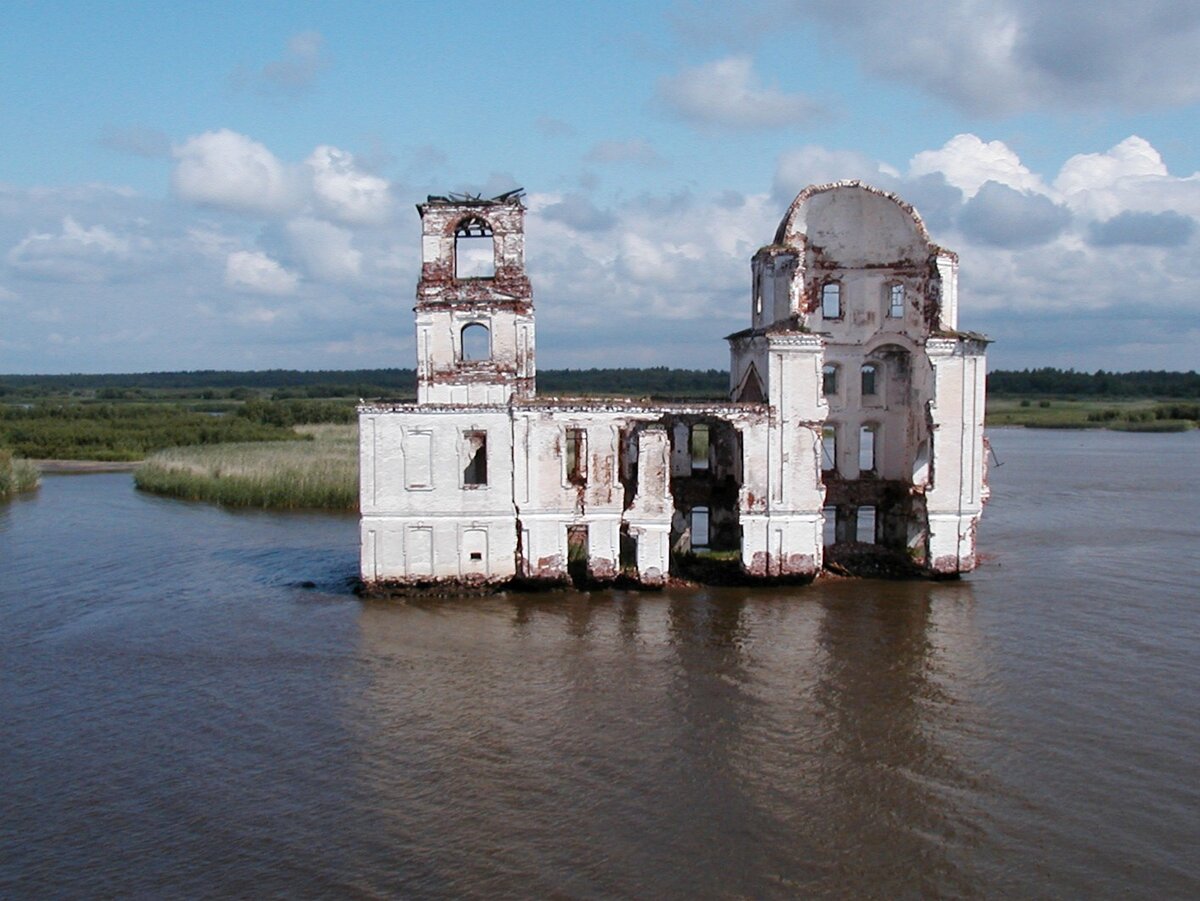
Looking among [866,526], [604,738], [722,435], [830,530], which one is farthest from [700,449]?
[604,738]

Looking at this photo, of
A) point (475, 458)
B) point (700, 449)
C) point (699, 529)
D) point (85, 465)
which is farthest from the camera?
point (85, 465)

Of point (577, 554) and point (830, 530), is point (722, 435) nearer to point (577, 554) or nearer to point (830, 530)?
point (577, 554)

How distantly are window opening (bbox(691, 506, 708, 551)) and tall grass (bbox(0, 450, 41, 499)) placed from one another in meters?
30.9

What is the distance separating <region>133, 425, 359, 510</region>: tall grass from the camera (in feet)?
151

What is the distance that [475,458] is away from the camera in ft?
102

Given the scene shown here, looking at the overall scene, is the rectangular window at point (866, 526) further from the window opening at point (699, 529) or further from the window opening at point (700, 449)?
the window opening at point (700, 449)

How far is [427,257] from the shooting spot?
31.5 metres

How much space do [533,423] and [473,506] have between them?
8.45ft

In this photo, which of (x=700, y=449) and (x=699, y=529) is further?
(x=700, y=449)

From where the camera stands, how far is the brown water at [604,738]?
554 inches

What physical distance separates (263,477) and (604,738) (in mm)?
32671

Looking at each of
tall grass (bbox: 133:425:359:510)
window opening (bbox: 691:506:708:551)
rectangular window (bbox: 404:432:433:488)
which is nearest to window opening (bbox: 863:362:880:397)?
window opening (bbox: 691:506:708:551)

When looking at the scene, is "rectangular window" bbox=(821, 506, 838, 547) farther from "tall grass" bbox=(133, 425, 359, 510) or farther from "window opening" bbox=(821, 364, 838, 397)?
"tall grass" bbox=(133, 425, 359, 510)

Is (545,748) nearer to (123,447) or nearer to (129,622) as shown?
(129,622)
